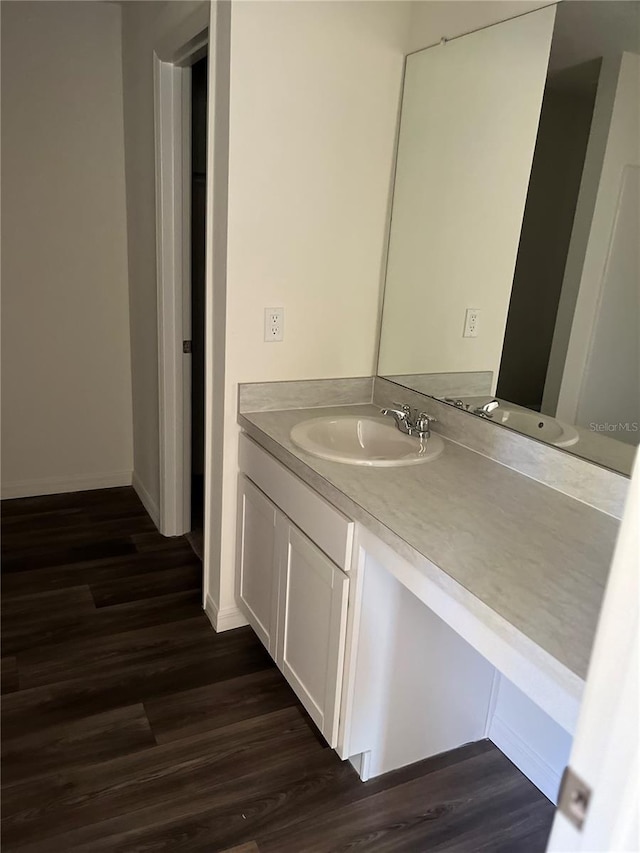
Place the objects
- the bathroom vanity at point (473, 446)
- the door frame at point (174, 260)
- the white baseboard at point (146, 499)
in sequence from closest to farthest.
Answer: the bathroom vanity at point (473, 446) → the door frame at point (174, 260) → the white baseboard at point (146, 499)

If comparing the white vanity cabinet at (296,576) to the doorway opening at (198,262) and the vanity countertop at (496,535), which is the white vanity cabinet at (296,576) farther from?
the doorway opening at (198,262)

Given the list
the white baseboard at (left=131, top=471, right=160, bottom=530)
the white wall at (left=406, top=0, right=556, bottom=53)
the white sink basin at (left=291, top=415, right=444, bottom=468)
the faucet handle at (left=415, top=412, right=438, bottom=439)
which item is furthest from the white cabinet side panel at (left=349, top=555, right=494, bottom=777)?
the white baseboard at (left=131, top=471, right=160, bottom=530)

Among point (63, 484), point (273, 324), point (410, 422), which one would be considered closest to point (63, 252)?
point (63, 484)

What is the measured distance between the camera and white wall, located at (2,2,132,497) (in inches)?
119

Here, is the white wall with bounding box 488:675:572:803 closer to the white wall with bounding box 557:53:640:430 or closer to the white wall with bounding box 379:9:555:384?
the white wall with bounding box 557:53:640:430

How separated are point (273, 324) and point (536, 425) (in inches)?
36.2

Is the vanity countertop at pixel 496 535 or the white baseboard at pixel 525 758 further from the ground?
the vanity countertop at pixel 496 535

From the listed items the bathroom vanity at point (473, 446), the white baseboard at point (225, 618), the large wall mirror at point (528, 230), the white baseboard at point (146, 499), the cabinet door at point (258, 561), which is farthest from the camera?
the white baseboard at point (146, 499)

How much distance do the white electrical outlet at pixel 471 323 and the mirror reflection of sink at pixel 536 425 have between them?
30 centimetres

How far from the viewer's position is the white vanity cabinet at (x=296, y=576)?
168 cm

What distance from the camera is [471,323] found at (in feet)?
6.94

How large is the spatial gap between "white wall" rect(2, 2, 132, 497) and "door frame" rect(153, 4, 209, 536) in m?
0.73

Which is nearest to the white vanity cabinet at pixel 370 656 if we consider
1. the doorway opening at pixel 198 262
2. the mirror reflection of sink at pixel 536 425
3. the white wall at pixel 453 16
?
the mirror reflection of sink at pixel 536 425

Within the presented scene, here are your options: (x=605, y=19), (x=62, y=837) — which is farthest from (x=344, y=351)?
(x=62, y=837)
